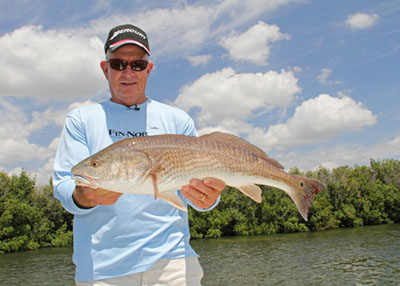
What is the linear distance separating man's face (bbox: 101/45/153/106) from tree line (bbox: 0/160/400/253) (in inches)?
2861

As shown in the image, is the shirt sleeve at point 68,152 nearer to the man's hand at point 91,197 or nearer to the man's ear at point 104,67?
the man's hand at point 91,197

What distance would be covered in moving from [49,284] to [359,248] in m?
37.8

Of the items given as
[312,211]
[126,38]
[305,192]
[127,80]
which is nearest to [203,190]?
[305,192]

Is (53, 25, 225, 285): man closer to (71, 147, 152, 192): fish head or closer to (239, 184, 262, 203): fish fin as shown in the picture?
(71, 147, 152, 192): fish head

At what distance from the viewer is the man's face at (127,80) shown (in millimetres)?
3830

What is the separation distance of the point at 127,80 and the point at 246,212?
78719 millimetres

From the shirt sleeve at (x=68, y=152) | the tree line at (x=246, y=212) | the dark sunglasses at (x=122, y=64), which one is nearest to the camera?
the shirt sleeve at (x=68, y=152)

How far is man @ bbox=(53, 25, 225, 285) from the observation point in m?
3.30

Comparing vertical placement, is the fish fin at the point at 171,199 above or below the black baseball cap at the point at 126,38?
below

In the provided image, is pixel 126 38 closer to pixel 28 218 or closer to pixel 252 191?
pixel 252 191

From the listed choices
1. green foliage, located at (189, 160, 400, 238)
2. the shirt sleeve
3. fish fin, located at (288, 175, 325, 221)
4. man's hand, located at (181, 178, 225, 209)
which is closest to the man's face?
the shirt sleeve

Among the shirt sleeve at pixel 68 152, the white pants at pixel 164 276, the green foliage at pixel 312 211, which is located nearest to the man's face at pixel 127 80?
the shirt sleeve at pixel 68 152

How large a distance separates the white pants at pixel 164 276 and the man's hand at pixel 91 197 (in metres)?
0.74

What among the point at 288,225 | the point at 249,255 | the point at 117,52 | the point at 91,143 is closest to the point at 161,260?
the point at 91,143
